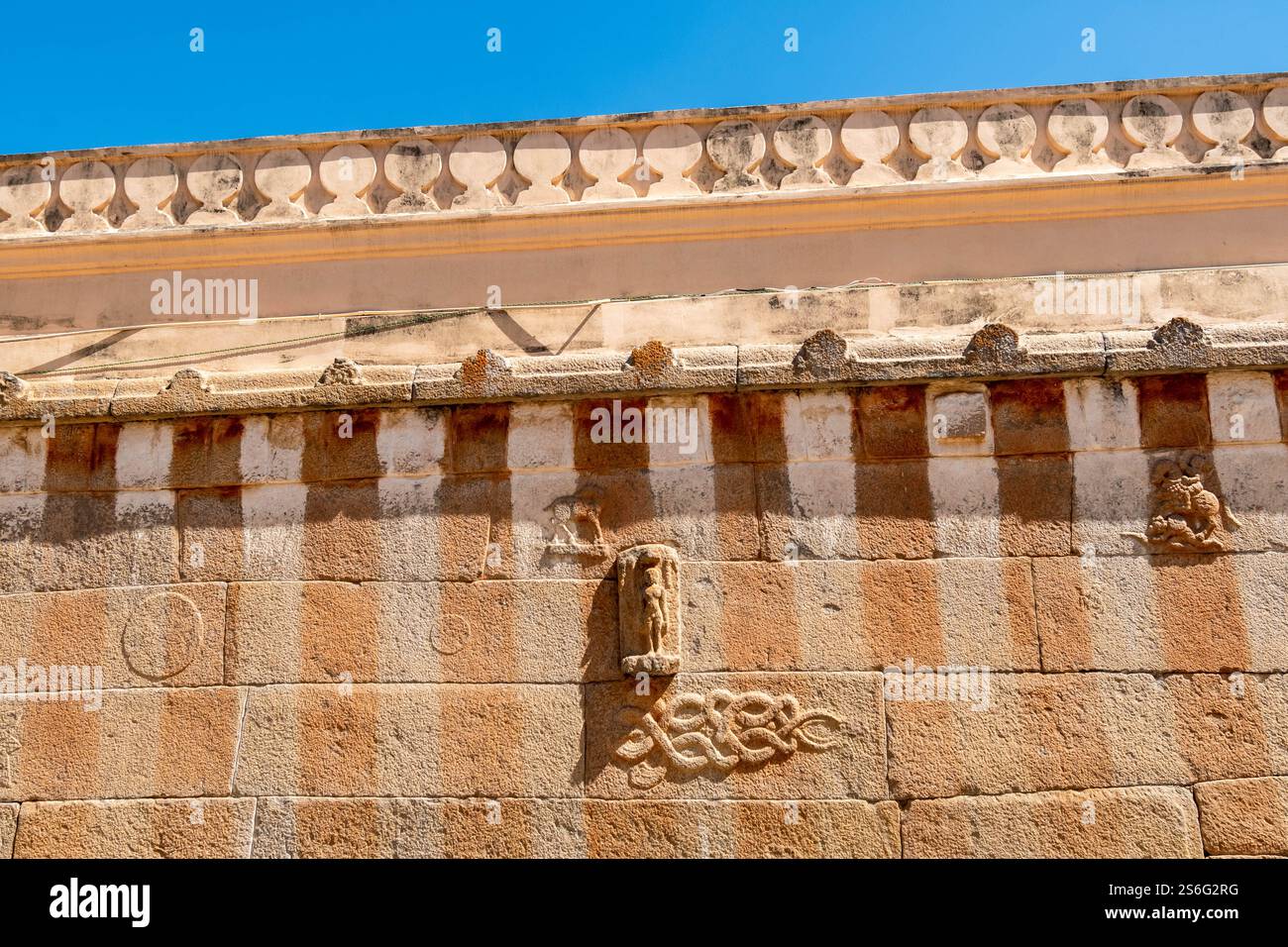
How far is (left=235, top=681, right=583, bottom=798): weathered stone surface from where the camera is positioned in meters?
6.49

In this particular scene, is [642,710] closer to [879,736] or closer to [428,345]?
[879,736]

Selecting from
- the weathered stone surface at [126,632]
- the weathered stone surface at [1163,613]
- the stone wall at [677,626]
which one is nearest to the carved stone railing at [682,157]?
the stone wall at [677,626]

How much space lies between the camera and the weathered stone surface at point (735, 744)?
6.41 meters

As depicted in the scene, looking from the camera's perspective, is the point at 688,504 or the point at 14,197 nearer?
the point at 688,504

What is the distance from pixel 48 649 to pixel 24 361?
2347 millimetres

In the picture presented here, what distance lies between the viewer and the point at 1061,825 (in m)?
6.24

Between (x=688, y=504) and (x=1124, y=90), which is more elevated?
(x=1124, y=90)

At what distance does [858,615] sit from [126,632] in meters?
3.62

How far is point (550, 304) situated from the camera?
841 cm
